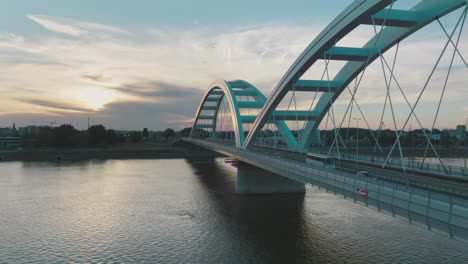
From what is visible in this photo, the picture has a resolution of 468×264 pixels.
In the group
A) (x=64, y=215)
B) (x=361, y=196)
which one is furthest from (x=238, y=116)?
(x=361, y=196)

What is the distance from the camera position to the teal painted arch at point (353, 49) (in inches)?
677

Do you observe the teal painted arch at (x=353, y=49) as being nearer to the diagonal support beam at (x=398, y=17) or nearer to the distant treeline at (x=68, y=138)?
the diagonal support beam at (x=398, y=17)

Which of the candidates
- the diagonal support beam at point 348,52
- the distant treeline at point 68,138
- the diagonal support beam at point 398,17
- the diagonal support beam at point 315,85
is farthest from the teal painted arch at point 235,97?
the distant treeline at point 68,138

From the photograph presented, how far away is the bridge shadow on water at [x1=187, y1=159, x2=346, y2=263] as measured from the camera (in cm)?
1852

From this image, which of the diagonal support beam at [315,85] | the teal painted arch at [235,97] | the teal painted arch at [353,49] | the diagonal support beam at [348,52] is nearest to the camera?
the teal painted arch at [353,49]

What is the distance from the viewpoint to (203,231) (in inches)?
876

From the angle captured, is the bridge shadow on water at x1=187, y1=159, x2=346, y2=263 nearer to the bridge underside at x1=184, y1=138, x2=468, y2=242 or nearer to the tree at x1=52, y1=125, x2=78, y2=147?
the bridge underside at x1=184, y1=138, x2=468, y2=242

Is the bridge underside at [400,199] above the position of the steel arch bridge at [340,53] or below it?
below

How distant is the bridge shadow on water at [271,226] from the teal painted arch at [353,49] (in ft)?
26.9

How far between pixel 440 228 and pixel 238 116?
1394 inches

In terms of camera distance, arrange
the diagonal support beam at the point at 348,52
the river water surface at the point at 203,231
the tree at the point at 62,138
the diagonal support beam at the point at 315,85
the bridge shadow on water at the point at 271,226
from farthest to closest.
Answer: the tree at the point at 62,138 → the diagonal support beam at the point at 315,85 → the diagonal support beam at the point at 348,52 → the bridge shadow on water at the point at 271,226 → the river water surface at the point at 203,231

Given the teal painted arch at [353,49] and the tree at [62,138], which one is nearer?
the teal painted arch at [353,49]

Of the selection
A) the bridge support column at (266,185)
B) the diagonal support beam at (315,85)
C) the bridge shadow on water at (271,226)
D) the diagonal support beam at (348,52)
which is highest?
the diagonal support beam at (348,52)

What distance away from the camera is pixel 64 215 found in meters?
25.9
